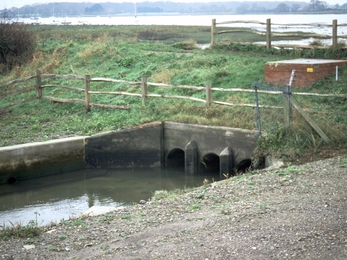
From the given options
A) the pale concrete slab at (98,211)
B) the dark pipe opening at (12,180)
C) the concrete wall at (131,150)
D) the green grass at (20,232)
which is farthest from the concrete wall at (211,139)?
the green grass at (20,232)

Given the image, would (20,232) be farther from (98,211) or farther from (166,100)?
(166,100)

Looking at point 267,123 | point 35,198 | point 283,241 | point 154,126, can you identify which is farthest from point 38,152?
point 283,241

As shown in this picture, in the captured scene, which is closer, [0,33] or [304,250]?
[304,250]

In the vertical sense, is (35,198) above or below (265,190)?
below

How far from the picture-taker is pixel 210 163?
1670 cm

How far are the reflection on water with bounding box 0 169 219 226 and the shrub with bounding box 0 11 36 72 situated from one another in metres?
13.3

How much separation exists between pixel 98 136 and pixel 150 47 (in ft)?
42.0

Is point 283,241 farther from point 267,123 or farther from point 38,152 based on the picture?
point 38,152

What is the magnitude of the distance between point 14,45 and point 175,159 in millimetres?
14474

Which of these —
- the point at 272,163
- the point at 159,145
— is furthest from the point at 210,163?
the point at 272,163

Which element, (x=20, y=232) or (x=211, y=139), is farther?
(x=211, y=139)

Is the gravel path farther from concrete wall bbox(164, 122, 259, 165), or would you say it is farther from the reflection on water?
concrete wall bbox(164, 122, 259, 165)

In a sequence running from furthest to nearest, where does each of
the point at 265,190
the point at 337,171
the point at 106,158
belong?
the point at 106,158
the point at 337,171
the point at 265,190

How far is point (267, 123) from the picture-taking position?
1468 centimetres
